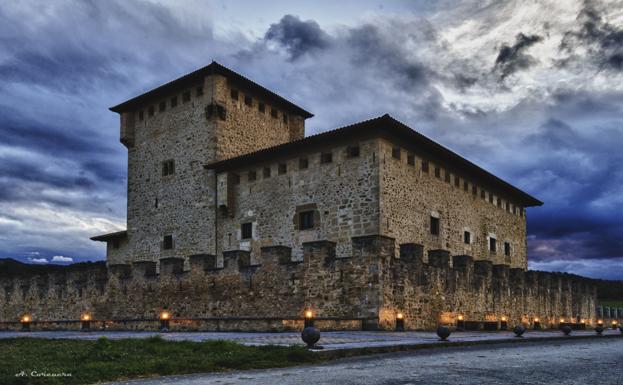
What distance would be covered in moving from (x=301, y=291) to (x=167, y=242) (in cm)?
1522

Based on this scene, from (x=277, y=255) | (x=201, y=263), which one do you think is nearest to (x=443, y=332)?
(x=277, y=255)

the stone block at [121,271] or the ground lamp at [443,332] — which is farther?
the stone block at [121,271]

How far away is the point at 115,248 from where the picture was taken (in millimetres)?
38688

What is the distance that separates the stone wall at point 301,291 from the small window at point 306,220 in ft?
7.77

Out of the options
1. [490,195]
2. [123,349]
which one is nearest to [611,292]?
[490,195]

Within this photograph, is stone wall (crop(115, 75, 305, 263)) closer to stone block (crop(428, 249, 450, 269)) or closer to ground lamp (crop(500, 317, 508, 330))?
stone block (crop(428, 249, 450, 269))

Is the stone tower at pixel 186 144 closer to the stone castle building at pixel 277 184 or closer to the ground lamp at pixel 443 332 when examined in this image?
the stone castle building at pixel 277 184

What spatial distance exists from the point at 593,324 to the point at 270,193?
23.8 meters

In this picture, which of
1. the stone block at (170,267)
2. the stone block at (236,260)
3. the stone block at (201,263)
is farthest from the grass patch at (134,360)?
the stone block at (170,267)

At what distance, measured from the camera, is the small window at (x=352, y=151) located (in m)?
27.7

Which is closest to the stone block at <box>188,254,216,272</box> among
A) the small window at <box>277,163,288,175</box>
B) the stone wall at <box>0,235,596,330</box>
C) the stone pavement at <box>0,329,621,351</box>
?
the stone wall at <box>0,235,596,330</box>

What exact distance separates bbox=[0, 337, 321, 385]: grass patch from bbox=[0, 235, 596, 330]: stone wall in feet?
27.5

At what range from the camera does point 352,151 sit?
27.9 m

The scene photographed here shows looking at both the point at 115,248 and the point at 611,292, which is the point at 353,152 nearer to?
the point at 115,248
